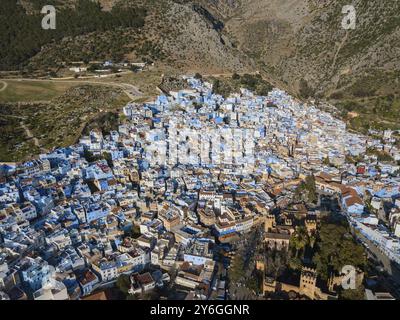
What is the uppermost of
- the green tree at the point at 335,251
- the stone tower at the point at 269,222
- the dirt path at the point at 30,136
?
the dirt path at the point at 30,136

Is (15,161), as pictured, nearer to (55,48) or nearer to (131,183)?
(131,183)

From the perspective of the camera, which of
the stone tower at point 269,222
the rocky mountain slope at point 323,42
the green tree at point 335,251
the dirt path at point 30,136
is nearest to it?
the green tree at point 335,251

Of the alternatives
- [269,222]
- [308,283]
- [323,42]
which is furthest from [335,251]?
[323,42]

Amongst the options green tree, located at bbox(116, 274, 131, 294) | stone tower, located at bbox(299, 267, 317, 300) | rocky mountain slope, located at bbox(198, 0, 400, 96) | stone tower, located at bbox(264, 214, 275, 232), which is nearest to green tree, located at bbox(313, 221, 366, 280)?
stone tower, located at bbox(299, 267, 317, 300)

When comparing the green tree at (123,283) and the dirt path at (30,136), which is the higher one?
the dirt path at (30,136)

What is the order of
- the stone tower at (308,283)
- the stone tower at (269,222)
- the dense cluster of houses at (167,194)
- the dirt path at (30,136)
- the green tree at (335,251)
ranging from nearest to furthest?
the stone tower at (308,283), the dense cluster of houses at (167,194), the green tree at (335,251), the stone tower at (269,222), the dirt path at (30,136)

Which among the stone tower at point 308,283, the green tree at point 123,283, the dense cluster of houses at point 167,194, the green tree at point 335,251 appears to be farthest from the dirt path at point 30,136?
the stone tower at point 308,283

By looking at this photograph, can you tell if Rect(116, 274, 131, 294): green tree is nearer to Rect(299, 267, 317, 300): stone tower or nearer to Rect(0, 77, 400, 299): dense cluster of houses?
Rect(0, 77, 400, 299): dense cluster of houses

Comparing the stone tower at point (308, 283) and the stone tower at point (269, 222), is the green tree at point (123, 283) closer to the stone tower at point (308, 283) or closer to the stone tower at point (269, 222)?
the stone tower at point (308, 283)

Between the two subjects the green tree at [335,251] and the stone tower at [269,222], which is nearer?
the green tree at [335,251]
